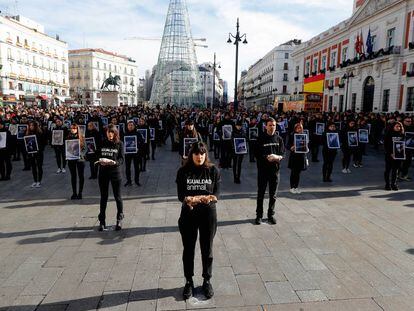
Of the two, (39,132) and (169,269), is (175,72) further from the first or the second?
(169,269)

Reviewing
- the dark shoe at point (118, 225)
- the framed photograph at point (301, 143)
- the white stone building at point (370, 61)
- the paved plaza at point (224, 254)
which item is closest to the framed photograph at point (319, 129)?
the paved plaza at point (224, 254)

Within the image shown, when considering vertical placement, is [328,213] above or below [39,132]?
below

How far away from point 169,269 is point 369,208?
4.87m

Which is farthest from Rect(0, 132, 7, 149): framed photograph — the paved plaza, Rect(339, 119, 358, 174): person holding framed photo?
Rect(339, 119, 358, 174): person holding framed photo

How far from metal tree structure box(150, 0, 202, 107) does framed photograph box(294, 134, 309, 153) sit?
129 ft

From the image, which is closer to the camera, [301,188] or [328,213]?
[328,213]

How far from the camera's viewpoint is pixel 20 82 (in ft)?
182

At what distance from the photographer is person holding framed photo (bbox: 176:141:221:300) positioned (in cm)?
365

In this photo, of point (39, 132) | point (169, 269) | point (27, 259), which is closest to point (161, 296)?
point (169, 269)

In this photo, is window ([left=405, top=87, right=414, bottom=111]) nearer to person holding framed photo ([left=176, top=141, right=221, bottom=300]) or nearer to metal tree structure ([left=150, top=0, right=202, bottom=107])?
metal tree structure ([left=150, top=0, right=202, bottom=107])

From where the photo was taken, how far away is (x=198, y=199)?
11.8ft

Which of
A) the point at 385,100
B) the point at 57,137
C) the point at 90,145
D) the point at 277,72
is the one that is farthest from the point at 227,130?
the point at 277,72

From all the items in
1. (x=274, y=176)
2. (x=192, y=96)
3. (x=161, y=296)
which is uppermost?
(x=192, y=96)

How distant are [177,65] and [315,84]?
64.1ft
